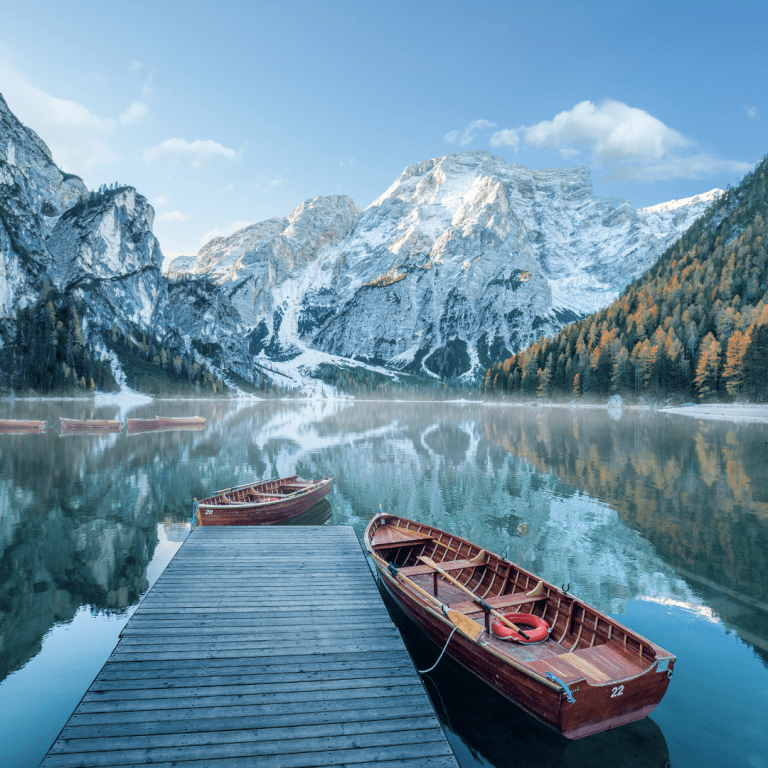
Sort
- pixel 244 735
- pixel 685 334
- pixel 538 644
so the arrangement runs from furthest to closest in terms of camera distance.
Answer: pixel 685 334, pixel 538 644, pixel 244 735

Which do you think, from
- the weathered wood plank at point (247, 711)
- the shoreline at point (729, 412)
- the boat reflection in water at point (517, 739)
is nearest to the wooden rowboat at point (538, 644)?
the boat reflection in water at point (517, 739)

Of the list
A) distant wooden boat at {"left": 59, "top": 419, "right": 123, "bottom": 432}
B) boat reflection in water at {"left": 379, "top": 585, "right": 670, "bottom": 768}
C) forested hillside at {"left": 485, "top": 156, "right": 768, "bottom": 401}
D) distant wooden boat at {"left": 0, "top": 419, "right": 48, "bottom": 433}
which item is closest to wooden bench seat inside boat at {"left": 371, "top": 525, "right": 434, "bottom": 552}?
boat reflection in water at {"left": 379, "top": 585, "right": 670, "bottom": 768}

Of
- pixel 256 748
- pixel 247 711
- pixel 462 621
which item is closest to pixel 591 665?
pixel 462 621

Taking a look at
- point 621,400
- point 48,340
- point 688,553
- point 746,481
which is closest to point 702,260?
point 621,400

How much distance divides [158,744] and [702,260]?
680 ft

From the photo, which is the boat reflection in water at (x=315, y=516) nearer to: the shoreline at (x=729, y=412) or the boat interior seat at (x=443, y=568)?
the boat interior seat at (x=443, y=568)

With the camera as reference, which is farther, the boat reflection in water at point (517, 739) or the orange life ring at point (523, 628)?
the orange life ring at point (523, 628)

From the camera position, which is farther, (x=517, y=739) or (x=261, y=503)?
(x=261, y=503)

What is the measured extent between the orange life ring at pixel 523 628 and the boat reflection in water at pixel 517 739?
4.97ft

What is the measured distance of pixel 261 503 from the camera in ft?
84.7

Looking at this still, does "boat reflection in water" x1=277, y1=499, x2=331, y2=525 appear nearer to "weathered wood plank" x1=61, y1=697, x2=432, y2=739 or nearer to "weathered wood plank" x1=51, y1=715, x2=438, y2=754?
"weathered wood plank" x1=61, y1=697, x2=432, y2=739

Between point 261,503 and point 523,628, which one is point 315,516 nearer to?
point 261,503

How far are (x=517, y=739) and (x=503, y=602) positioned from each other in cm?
354

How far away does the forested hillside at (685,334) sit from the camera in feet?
376
